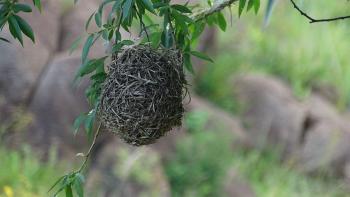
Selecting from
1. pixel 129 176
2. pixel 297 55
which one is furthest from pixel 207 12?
pixel 297 55

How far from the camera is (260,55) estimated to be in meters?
9.97

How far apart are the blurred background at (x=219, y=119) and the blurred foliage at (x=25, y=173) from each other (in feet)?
0.04

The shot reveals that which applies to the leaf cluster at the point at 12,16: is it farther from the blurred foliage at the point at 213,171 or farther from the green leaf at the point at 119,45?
the blurred foliage at the point at 213,171

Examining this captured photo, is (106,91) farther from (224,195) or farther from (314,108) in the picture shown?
(314,108)

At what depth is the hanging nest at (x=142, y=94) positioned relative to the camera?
2.51 m

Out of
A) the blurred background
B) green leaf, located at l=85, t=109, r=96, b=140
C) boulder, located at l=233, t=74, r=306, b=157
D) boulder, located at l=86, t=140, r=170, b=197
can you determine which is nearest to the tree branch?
green leaf, located at l=85, t=109, r=96, b=140

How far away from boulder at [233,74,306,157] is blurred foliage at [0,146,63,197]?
3.17 meters

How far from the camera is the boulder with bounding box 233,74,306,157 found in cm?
913

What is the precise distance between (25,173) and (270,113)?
386 centimetres

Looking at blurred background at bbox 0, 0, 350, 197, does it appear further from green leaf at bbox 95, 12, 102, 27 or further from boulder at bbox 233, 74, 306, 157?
green leaf at bbox 95, 12, 102, 27

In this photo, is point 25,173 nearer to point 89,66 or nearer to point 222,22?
point 222,22

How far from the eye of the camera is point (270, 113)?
30.5ft

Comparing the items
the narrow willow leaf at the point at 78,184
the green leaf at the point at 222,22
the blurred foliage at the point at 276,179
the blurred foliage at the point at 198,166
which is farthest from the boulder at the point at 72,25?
the narrow willow leaf at the point at 78,184

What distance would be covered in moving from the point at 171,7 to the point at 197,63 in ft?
19.7
